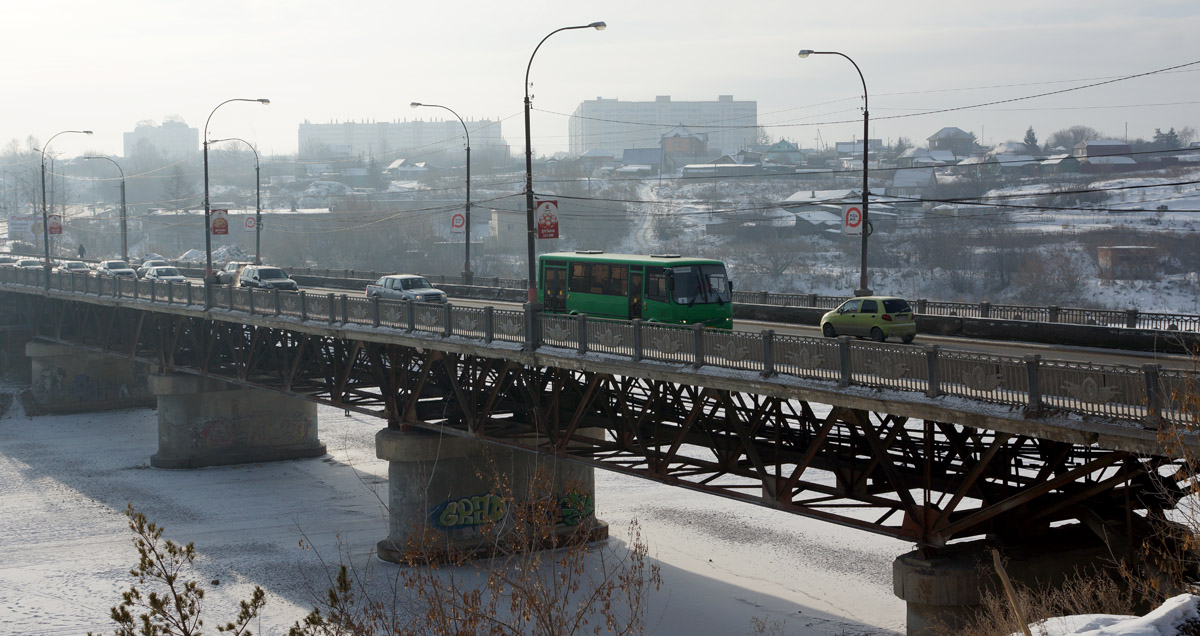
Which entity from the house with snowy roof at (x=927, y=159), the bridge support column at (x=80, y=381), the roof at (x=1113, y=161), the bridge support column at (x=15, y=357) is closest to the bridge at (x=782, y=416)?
the bridge support column at (x=80, y=381)

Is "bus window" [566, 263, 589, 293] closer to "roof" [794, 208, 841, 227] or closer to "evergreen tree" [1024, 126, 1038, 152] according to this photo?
"roof" [794, 208, 841, 227]

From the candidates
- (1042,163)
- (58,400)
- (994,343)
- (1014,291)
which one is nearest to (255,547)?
(994,343)

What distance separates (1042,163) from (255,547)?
142382 mm

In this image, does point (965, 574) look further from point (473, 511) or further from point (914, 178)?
point (914, 178)

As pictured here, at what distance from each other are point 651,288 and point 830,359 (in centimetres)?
994

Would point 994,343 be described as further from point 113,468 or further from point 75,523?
point 113,468

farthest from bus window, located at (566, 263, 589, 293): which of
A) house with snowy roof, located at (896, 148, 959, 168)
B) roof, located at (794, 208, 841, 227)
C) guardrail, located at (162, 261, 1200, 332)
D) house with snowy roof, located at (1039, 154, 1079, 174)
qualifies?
house with snowy roof, located at (896, 148, 959, 168)

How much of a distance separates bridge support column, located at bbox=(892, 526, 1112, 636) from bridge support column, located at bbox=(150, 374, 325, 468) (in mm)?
36421

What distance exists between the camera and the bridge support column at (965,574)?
18.8m

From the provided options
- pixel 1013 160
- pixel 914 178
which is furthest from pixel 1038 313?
pixel 1013 160

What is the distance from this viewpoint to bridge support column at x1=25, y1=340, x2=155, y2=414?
64.9 meters

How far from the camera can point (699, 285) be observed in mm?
28484

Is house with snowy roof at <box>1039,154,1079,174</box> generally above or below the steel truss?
above

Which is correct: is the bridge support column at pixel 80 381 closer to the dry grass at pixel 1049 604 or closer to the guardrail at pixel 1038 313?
the guardrail at pixel 1038 313
